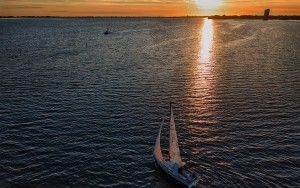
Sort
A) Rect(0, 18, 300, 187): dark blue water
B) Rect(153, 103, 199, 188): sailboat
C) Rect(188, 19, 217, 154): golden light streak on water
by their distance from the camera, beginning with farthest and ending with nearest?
1. Rect(188, 19, 217, 154): golden light streak on water
2. Rect(0, 18, 300, 187): dark blue water
3. Rect(153, 103, 199, 188): sailboat

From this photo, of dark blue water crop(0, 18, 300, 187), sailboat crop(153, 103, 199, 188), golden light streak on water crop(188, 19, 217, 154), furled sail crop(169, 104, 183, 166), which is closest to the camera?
sailboat crop(153, 103, 199, 188)

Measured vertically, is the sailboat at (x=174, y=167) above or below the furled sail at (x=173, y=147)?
below

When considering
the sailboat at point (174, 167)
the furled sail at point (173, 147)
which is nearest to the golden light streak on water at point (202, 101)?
the furled sail at point (173, 147)

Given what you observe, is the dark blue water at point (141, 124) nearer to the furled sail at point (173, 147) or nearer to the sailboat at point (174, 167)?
the sailboat at point (174, 167)

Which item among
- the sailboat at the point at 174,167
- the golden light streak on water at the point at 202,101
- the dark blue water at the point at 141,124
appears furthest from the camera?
the golden light streak on water at the point at 202,101

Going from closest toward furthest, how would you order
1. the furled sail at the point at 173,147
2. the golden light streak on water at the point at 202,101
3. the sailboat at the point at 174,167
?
the sailboat at the point at 174,167
the furled sail at the point at 173,147
the golden light streak on water at the point at 202,101

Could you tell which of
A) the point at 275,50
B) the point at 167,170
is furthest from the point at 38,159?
the point at 275,50

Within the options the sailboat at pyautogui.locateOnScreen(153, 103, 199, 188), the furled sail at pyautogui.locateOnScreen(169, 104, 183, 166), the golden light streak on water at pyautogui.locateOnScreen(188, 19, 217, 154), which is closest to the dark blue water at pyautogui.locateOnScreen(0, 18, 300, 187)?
the golden light streak on water at pyautogui.locateOnScreen(188, 19, 217, 154)

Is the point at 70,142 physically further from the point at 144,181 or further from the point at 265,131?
the point at 265,131

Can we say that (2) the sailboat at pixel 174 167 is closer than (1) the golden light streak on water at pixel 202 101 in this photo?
Yes

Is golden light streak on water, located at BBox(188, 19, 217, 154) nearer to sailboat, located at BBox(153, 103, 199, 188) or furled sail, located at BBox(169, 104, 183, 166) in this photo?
furled sail, located at BBox(169, 104, 183, 166)

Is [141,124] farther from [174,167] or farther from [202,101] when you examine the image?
[174,167]
